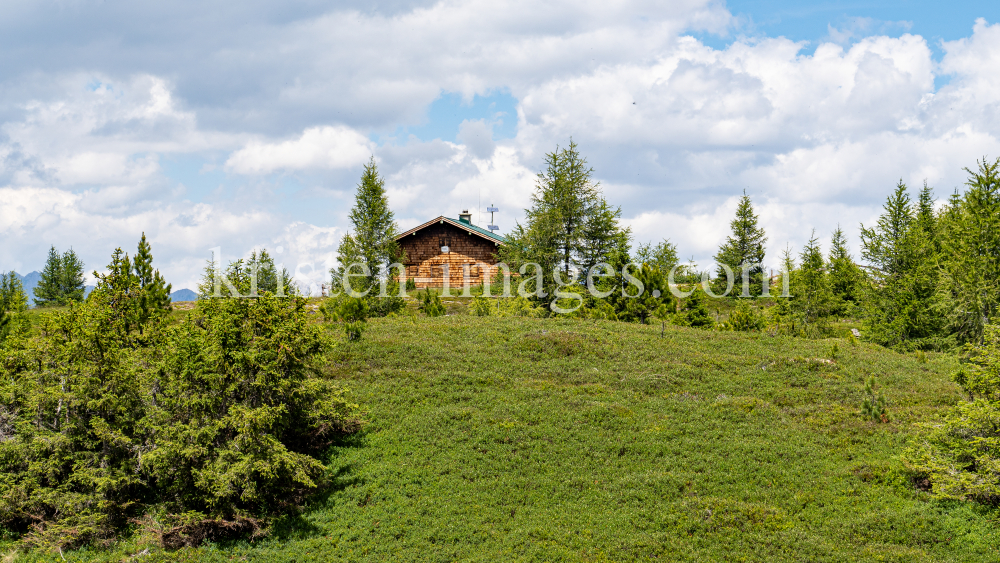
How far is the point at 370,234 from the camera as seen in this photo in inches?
1547

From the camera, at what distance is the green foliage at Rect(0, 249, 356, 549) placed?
14.4 m

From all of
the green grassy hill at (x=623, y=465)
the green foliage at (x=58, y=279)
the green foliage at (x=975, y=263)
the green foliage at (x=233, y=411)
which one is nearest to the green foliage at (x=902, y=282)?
the green foliage at (x=975, y=263)

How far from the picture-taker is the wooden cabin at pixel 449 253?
48.7 m

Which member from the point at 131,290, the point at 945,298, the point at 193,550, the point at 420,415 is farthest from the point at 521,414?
the point at 945,298

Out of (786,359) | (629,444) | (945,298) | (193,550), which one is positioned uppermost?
(945,298)

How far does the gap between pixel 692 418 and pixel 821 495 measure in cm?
486

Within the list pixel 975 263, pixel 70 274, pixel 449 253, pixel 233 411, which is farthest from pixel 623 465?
pixel 70 274

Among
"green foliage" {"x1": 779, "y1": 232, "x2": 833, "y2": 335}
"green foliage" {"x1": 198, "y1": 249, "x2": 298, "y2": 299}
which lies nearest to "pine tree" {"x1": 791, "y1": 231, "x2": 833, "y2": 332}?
"green foliage" {"x1": 779, "y1": 232, "x2": 833, "y2": 335}

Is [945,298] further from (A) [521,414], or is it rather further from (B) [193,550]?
(B) [193,550]

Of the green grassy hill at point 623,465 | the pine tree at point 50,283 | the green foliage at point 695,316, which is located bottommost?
the green grassy hill at point 623,465

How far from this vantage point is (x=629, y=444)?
1741 cm

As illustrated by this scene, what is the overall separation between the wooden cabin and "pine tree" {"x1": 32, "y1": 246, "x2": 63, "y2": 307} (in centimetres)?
3045

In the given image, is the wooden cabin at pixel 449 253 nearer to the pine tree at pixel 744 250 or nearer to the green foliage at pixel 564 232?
the green foliage at pixel 564 232

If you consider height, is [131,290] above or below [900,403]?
above
